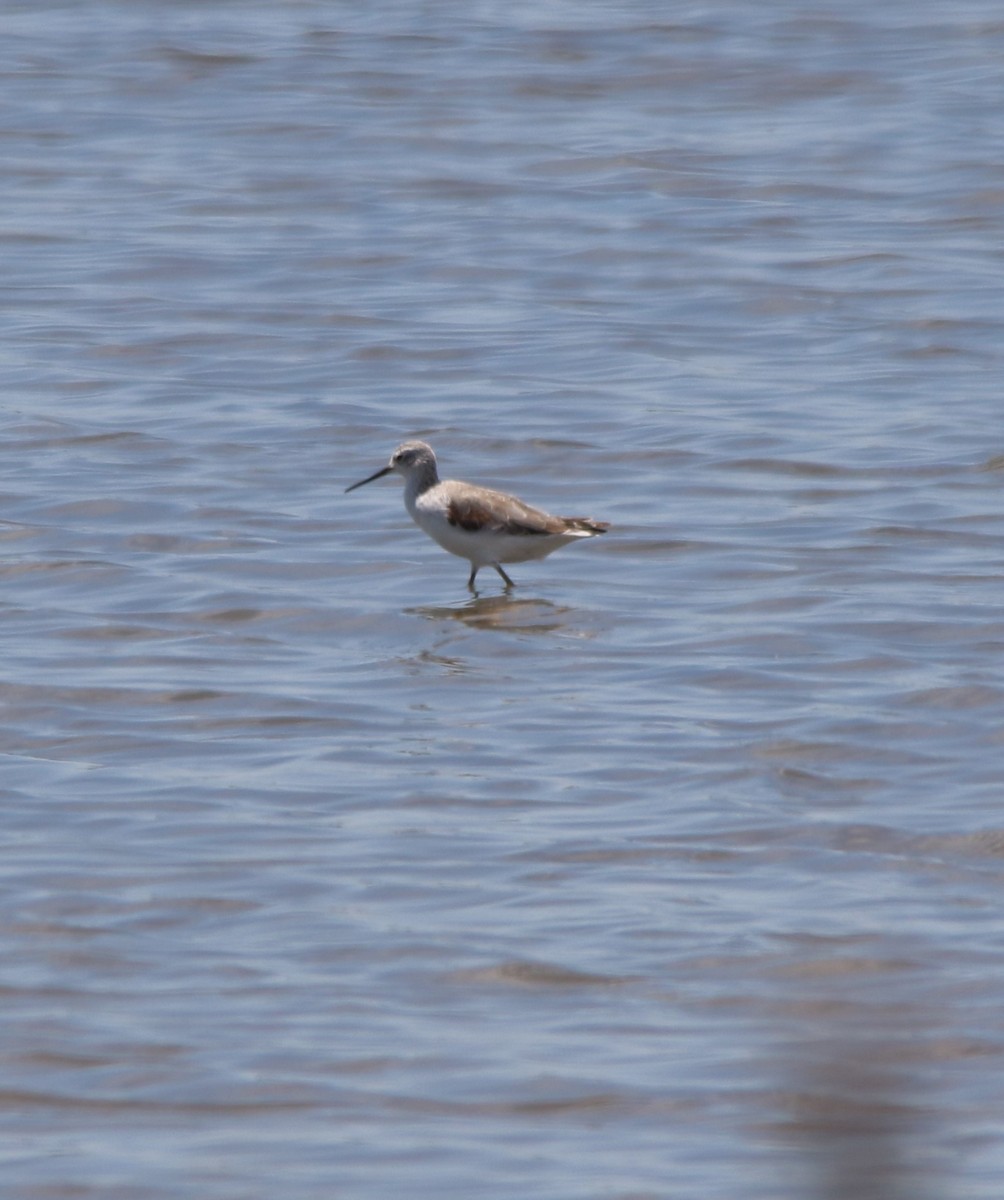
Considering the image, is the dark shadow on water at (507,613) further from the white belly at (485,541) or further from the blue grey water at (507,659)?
the white belly at (485,541)

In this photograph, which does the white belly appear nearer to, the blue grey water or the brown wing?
the brown wing

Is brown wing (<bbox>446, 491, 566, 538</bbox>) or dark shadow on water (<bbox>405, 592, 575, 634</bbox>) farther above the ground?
brown wing (<bbox>446, 491, 566, 538</bbox>)

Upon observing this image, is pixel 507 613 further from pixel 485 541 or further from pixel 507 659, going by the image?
pixel 507 659

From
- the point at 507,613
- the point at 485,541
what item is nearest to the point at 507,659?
the point at 507,613

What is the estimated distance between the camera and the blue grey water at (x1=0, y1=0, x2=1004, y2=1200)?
5.92m

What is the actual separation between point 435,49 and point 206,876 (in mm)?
19734

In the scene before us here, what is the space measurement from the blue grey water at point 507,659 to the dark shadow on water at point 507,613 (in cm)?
3

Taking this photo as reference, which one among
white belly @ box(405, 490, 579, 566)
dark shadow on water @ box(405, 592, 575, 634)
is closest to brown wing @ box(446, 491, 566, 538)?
white belly @ box(405, 490, 579, 566)

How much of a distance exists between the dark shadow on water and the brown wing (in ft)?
1.09

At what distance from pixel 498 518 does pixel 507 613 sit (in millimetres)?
516

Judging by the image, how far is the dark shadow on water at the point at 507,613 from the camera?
10844 millimetres

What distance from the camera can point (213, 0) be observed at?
95.1 feet

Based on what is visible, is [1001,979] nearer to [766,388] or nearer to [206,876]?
[206,876]

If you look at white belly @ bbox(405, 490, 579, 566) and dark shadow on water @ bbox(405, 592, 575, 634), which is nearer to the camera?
dark shadow on water @ bbox(405, 592, 575, 634)
